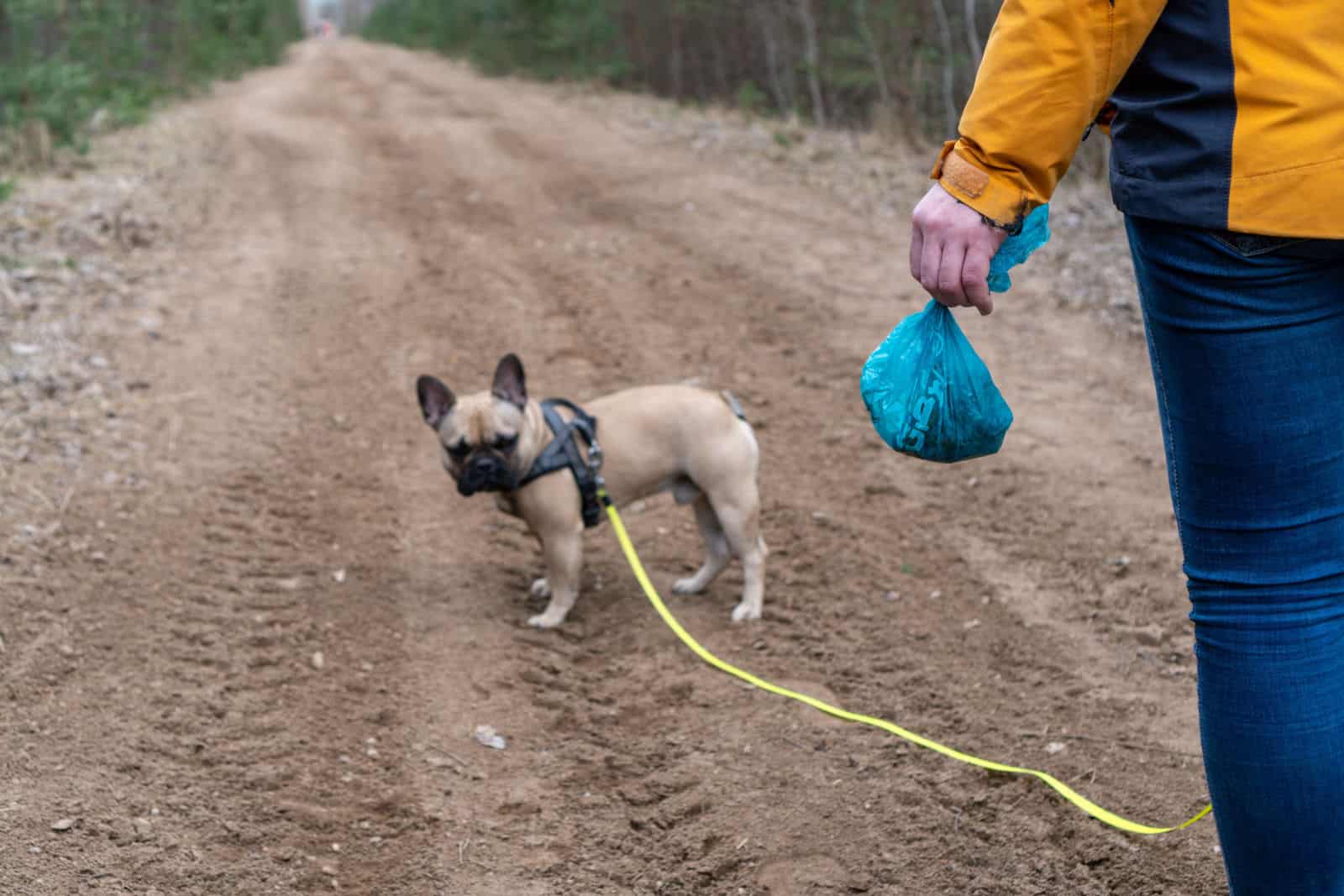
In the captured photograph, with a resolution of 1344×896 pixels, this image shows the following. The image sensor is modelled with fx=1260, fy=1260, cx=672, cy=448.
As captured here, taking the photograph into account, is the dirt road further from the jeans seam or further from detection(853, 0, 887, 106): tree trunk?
detection(853, 0, 887, 106): tree trunk

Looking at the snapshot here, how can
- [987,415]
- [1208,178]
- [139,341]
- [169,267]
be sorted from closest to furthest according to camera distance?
[1208,178]
[987,415]
[139,341]
[169,267]

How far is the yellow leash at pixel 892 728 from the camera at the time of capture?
3.06 meters

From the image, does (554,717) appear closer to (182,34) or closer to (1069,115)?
(1069,115)

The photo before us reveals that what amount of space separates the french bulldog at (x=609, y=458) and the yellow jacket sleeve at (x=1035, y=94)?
8.79ft

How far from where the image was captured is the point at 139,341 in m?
7.53

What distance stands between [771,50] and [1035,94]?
17311mm

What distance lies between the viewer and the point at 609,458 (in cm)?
470

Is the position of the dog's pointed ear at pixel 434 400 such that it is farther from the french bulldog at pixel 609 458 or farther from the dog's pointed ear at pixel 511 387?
the dog's pointed ear at pixel 511 387

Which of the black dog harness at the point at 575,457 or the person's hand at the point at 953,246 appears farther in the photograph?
the black dog harness at the point at 575,457

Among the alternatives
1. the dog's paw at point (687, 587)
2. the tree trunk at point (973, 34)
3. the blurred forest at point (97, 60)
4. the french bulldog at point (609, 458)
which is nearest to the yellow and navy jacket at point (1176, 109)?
the french bulldog at point (609, 458)

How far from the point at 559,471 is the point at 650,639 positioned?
0.70 meters

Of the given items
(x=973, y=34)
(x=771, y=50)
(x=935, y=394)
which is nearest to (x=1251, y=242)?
(x=935, y=394)

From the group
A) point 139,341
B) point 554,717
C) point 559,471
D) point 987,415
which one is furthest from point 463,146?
point 987,415

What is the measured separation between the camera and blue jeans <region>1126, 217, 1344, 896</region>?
1803 millimetres
